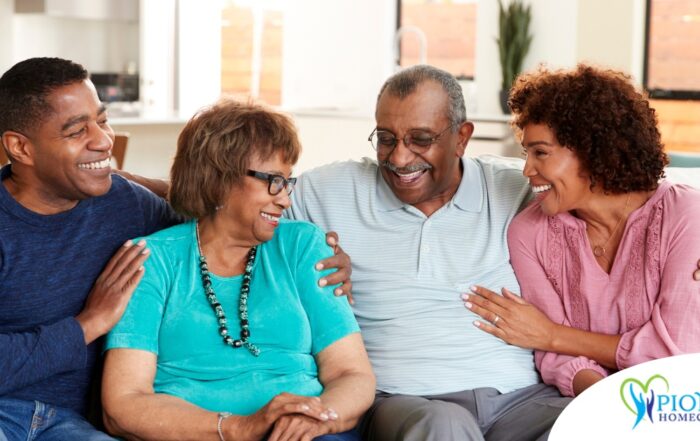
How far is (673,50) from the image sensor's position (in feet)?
22.0

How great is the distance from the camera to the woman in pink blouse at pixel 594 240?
7.41 ft

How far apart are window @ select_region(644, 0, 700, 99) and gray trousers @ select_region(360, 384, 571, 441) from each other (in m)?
4.76

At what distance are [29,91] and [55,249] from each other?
36 centimetres

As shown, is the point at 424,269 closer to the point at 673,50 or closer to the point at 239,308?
the point at 239,308

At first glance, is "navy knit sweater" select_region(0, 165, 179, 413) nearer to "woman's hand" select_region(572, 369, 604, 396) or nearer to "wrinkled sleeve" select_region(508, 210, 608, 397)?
"wrinkled sleeve" select_region(508, 210, 608, 397)

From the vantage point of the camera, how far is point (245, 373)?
7.18ft

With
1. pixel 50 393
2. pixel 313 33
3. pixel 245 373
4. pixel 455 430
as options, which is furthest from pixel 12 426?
pixel 313 33

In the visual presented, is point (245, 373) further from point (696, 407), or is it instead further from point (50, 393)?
point (696, 407)

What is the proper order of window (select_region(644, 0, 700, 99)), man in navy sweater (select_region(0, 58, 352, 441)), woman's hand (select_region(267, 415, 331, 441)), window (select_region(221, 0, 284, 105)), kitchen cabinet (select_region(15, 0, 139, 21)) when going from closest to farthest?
woman's hand (select_region(267, 415, 331, 441)), man in navy sweater (select_region(0, 58, 352, 441)), window (select_region(644, 0, 700, 99)), kitchen cabinet (select_region(15, 0, 139, 21)), window (select_region(221, 0, 284, 105))

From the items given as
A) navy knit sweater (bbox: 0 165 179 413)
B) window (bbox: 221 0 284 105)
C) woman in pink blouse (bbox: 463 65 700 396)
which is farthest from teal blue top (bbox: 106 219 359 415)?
window (bbox: 221 0 284 105)

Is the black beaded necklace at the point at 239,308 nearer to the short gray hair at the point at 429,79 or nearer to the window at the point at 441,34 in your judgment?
the short gray hair at the point at 429,79

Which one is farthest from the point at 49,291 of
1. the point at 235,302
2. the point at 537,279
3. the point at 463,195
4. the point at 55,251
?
the point at 537,279

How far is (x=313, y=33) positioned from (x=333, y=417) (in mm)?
6175

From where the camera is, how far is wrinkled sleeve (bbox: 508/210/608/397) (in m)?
2.39
